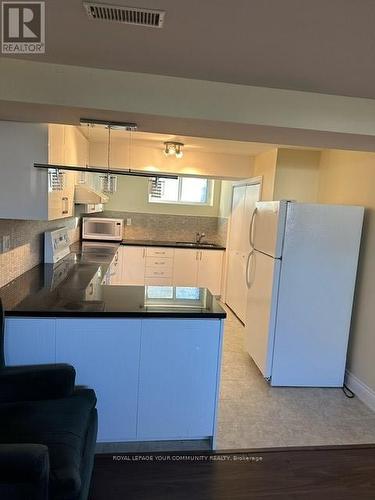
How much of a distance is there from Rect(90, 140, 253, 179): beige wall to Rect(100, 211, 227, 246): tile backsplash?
1.36m

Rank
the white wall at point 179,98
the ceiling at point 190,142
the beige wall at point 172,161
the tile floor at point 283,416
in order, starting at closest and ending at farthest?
the white wall at point 179,98 < the tile floor at point 283,416 < the ceiling at point 190,142 < the beige wall at point 172,161

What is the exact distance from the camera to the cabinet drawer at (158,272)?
547 cm

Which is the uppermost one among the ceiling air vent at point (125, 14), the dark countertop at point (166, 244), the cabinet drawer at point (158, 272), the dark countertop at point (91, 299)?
the ceiling air vent at point (125, 14)

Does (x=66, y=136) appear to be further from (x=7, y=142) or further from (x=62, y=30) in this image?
(x=62, y=30)

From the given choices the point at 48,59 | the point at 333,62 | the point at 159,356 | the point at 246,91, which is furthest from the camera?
the point at 159,356

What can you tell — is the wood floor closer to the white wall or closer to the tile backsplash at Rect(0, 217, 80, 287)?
the tile backsplash at Rect(0, 217, 80, 287)

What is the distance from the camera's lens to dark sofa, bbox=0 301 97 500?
119 centimetres

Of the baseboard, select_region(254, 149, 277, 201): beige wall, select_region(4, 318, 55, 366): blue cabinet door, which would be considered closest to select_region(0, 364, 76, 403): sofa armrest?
select_region(4, 318, 55, 366): blue cabinet door

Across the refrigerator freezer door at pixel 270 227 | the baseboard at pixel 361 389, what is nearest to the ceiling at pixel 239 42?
the refrigerator freezer door at pixel 270 227

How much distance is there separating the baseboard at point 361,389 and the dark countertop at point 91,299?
168cm

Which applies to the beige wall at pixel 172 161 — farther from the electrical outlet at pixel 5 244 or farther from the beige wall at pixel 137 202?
the electrical outlet at pixel 5 244

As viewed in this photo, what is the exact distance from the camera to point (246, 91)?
6.13 ft

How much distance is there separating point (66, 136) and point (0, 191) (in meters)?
0.92

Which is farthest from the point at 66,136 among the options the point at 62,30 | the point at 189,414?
the point at 189,414
